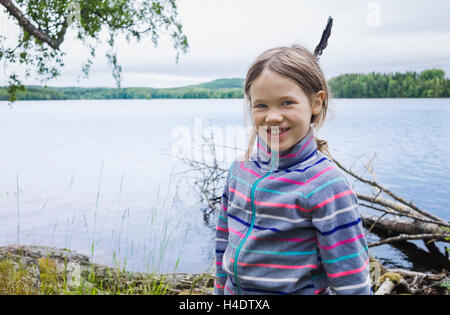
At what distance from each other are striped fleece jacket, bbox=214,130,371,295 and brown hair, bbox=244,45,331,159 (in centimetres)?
20

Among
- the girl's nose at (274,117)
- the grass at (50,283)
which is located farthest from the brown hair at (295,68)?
the grass at (50,283)

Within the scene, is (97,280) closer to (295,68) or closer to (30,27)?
(295,68)

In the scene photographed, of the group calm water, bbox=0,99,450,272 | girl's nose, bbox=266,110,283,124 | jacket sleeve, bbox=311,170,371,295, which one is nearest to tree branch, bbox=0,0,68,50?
calm water, bbox=0,99,450,272

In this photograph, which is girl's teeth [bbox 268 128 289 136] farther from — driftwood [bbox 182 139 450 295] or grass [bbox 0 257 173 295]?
driftwood [bbox 182 139 450 295]

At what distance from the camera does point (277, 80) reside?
4.77ft

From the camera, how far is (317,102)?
1573 millimetres

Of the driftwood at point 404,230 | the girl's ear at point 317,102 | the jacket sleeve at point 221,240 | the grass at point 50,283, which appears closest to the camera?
the girl's ear at point 317,102

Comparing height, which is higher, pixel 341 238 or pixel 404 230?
pixel 341 238

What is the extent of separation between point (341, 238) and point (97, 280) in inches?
103

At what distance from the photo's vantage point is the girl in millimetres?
1317

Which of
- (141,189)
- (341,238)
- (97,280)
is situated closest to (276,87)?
(341,238)

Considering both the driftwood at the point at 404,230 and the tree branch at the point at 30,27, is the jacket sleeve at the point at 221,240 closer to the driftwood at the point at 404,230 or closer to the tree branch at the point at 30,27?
the driftwood at the point at 404,230

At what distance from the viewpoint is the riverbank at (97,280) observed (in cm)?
262
